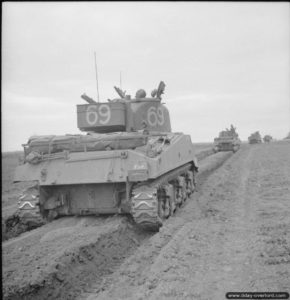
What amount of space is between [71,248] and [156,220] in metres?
1.98

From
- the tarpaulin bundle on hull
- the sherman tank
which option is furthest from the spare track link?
the tarpaulin bundle on hull

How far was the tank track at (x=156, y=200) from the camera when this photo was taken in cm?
723

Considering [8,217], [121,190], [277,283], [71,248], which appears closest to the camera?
[277,283]

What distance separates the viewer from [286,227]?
23.7 ft

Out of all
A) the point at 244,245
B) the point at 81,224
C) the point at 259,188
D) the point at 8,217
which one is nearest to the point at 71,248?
the point at 81,224

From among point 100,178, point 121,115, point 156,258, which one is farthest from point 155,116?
point 156,258

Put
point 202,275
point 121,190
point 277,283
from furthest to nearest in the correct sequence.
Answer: point 121,190
point 202,275
point 277,283

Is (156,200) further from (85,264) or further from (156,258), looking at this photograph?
(85,264)

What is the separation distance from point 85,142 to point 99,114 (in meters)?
1.19

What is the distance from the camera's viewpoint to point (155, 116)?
1046 cm

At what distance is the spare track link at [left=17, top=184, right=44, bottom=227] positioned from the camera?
8.12 m

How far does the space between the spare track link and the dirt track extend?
1.53 feet

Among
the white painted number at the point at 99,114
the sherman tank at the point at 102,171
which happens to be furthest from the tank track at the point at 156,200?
the white painted number at the point at 99,114

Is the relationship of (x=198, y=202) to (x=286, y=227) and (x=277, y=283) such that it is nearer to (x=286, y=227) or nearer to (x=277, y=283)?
(x=286, y=227)
